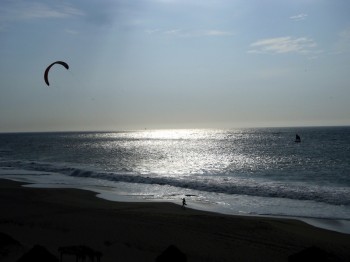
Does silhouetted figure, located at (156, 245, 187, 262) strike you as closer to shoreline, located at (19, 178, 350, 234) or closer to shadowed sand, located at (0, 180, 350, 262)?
shadowed sand, located at (0, 180, 350, 262)

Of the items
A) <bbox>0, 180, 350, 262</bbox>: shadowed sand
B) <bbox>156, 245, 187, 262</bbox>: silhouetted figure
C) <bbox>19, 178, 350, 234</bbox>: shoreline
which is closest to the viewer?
<bbox>156, 245, 187, 262</bbox>: silhouetted figure

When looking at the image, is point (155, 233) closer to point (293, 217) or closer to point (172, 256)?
point (293, 217)

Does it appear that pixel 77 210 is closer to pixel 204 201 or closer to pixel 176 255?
pixel 204 201

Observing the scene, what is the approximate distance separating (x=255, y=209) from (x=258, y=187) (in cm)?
764

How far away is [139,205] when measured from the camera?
69.1 feet

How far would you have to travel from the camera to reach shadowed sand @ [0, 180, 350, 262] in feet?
42.3

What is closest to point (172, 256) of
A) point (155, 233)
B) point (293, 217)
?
point (155, 233)

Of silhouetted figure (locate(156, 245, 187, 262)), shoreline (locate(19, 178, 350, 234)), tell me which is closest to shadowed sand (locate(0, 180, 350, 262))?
shoreline (locate(19, 178, 350, 234))

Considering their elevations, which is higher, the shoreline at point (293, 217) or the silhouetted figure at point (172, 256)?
the silhouetted figure at point (172, 256)

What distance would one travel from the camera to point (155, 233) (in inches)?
591

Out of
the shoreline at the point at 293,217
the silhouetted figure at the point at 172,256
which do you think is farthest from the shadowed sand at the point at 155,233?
the silhouetted figure at the point at 172,256

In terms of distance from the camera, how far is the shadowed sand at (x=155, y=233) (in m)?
12.9

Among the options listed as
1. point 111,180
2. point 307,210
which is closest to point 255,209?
point 307,210

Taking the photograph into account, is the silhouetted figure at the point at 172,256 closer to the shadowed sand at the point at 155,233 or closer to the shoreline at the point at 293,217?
the shadowed sand at the point at 155,233
